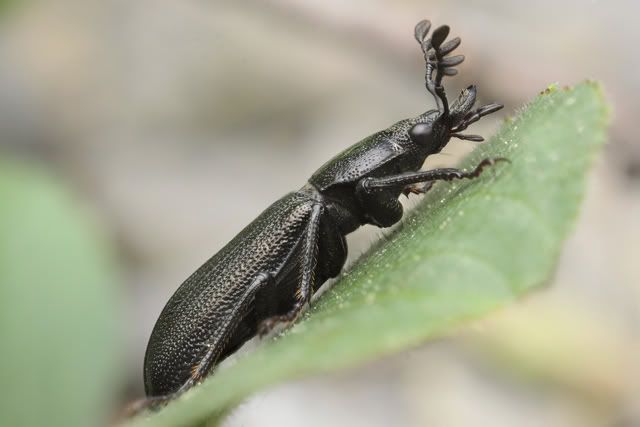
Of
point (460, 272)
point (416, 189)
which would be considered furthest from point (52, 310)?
point (460, 272)

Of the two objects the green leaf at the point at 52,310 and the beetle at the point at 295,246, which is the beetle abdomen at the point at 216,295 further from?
the green leaf at the point at 52,310

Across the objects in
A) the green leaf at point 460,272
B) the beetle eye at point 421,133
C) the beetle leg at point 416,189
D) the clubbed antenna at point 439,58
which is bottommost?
the green leaf at point 460,272

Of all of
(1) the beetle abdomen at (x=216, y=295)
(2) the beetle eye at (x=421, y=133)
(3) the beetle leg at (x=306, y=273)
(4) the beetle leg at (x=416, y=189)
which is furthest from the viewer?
(4) the beetle leg at (x=416, y=189)

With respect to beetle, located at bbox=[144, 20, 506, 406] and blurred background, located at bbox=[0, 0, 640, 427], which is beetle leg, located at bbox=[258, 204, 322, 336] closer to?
beetle, located at bbox=[144, 20, 506, 406]

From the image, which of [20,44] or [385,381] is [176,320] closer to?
[385,381]

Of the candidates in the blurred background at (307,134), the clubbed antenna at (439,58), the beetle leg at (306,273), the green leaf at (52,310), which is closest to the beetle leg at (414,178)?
the beetle leg at (306,273)
